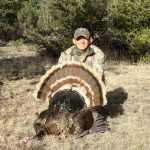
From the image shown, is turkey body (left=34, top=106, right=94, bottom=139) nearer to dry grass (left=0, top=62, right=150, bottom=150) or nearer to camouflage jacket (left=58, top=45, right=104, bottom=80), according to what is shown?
dry grass (left=0, top=62, right=150, bottom=150)

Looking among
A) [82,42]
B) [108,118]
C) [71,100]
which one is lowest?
[108,118]

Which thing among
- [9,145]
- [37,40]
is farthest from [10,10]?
[9,145]

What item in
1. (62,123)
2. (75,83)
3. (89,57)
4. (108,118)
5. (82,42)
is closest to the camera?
(62,123)

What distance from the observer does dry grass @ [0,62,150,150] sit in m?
3.83

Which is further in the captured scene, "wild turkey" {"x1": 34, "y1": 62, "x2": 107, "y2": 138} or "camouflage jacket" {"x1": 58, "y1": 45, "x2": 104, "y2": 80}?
"camouflage jacket" {"x1": 58, "y1": 45, "x2": 104, "y2": 80}

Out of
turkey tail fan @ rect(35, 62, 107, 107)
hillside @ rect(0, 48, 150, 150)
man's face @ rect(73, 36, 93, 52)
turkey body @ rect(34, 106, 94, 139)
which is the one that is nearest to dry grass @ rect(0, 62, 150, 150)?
hillside @ rect(0, 48, 150, 150)

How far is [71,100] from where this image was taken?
3943mm

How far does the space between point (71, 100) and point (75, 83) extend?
39cm

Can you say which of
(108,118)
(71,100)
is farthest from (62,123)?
(108,118)

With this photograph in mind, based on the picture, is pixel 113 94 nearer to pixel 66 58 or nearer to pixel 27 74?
pixel 66 58

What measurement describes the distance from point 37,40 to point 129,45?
16.4 ft

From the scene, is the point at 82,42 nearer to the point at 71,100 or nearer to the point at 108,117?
the point at 71,100

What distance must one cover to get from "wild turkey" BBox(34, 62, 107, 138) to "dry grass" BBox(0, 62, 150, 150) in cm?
20

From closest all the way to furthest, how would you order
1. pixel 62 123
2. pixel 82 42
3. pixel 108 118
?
pixel 62 123 → pixel 82 42 → pixel 108 118
